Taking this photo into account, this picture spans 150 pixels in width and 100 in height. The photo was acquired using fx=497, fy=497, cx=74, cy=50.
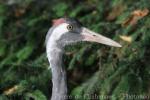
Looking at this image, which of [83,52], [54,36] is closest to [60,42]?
[54,36]

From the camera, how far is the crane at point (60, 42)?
3.86 m

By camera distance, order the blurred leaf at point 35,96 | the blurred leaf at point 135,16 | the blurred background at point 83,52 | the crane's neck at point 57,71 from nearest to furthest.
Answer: the crane's neck at point 57,71 → the blurred leaf at point 35,96 → the blurred background at point 83,52 → the blurred leaf at point 135,16

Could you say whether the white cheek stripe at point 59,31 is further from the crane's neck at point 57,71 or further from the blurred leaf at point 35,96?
the blurred leaf at point 35,96

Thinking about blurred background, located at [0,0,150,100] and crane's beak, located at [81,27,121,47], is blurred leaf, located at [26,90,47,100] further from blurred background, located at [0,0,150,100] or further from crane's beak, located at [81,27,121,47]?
crane's beak, located at [81,27,121,47]

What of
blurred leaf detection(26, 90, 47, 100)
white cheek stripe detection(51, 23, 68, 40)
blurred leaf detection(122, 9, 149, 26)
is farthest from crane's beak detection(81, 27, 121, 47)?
blurred leaf detection(122, 9, 149, 26)

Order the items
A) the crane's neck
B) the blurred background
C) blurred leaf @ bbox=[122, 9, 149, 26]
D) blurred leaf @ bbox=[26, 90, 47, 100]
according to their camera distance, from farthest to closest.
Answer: blurred leaf @ bbox=[122, 9, 149, 26], the blurred background, blurred leaf @ bbox=[26, 90, 47, 100], the crane's neck

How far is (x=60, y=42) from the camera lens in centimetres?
394

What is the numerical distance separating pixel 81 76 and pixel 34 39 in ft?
2.26

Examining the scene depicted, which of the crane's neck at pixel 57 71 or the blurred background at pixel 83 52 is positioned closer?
the crane's neck at pixel 57 71

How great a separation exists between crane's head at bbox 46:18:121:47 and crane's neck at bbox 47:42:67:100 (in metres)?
0.06

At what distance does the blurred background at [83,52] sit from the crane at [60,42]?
28 centimetres

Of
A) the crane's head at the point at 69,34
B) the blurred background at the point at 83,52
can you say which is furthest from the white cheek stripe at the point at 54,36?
the blurred background at the point at 83,52

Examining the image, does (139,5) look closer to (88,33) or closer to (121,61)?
(121,61)

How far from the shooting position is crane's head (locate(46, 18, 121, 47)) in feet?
12.7
